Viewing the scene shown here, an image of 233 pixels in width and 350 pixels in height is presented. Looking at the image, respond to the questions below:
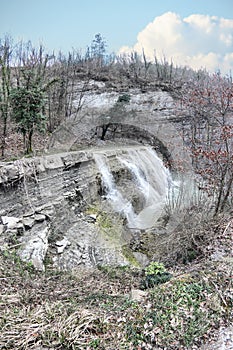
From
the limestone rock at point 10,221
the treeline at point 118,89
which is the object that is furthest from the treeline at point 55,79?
the limestone rock at point 10,221

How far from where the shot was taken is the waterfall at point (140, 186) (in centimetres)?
968

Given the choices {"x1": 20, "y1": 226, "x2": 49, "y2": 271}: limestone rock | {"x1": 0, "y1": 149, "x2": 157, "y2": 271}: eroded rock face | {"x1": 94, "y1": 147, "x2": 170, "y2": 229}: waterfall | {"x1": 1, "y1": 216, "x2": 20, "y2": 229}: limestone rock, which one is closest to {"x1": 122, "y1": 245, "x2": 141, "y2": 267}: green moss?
{"x1": 0, "y1": 149, "x2": 157, "y2": 271}: eroded rock face

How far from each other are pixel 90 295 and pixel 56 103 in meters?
12.0

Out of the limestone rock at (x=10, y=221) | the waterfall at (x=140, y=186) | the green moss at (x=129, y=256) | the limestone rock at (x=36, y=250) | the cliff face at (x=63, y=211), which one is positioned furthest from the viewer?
the waterfall at (x=140, y=186)

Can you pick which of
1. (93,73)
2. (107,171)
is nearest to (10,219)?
(107,171)

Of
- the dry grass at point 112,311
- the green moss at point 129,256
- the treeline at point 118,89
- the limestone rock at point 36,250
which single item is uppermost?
the treeline at point 118,89

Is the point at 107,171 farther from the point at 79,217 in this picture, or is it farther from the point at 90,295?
the point at 90,295

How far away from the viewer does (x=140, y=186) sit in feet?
36.7

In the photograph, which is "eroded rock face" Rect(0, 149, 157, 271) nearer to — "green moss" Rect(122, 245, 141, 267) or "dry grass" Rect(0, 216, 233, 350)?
"green moss" Rect(122, 245, 141, 267)

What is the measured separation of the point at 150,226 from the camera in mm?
8977

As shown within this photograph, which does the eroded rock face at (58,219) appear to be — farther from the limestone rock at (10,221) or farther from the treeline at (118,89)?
the treeline at (118,89)

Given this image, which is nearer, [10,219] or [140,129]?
[10,219]

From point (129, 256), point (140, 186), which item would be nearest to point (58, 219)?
point (129, 256)

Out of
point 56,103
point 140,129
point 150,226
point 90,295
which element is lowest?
point 150,226
